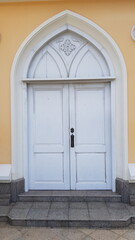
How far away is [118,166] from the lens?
3.30 m

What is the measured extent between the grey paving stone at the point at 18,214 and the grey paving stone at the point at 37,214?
63 mm

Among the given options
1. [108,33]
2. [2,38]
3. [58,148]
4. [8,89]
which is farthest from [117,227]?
[2,38]

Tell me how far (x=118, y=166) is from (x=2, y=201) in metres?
2.04

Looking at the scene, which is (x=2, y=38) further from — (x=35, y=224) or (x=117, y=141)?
(x=35, y=224)

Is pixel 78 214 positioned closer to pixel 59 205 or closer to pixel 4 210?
pixel 59 205

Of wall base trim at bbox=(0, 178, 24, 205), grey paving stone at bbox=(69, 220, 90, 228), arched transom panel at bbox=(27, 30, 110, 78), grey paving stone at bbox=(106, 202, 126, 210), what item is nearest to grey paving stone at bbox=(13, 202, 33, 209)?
wall base trim at bbox=(0, 178, 24, 205)

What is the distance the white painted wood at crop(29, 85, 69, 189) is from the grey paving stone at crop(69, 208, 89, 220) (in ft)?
2.05

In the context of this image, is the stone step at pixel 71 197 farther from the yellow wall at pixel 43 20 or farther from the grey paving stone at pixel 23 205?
the yellow wall at pixel 43 20

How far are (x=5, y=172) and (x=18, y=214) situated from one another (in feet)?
2.32

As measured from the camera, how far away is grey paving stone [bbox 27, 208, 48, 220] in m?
2.72

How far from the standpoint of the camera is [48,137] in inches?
137

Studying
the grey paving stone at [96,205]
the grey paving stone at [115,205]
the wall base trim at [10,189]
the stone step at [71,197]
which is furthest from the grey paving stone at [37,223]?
the grey paving stone at [115,205]

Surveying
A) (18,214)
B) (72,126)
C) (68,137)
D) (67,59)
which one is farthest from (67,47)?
(18,214)

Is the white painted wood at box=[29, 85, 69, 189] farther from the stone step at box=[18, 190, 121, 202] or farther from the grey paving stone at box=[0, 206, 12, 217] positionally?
the grey paving stone at box=[0, 206, 12, 217]
